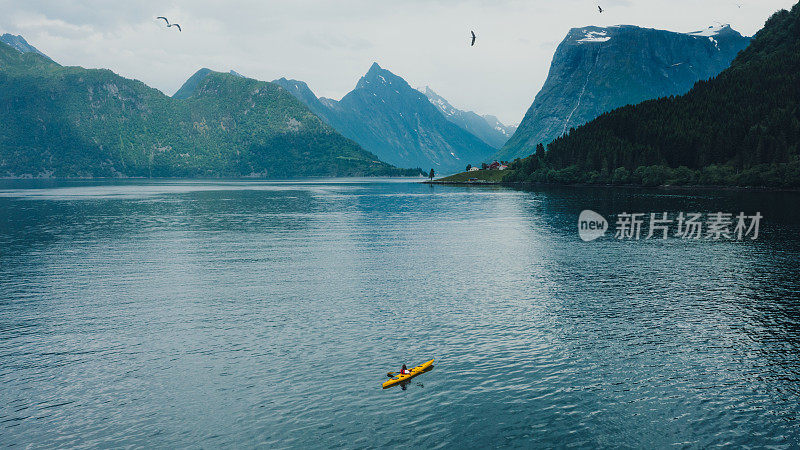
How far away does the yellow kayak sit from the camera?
141ft

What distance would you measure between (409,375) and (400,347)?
7.98 metres

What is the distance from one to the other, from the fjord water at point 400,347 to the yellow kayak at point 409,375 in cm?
82

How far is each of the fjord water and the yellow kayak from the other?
82cm

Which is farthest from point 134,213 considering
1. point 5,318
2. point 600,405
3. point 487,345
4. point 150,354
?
point 600,405

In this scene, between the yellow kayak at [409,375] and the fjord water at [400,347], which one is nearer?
the fjord water at [400,347]

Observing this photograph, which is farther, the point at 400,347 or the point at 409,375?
the point at 400,347

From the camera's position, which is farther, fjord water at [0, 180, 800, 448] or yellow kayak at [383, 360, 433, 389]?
yellow kayak at [383, 360, 433, 389]

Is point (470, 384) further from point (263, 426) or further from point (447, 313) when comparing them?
point (447, 313)

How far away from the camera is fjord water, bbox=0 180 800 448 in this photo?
121ft

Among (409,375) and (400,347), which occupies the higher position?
(409,375)

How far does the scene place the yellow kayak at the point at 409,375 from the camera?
42862mm

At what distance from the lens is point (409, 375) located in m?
43.7

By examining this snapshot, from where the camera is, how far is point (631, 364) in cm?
4700

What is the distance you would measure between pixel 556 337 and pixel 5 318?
61.2 meters
